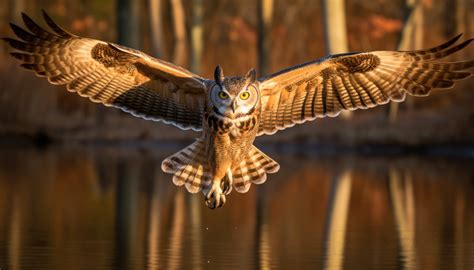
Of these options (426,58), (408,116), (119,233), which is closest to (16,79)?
(408,116)

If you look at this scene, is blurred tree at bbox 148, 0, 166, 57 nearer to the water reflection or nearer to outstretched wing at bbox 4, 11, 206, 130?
the water reflection

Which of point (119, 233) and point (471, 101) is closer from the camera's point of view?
point (119, 233)

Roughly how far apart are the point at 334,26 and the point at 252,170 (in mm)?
13625

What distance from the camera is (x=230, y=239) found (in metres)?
12.6

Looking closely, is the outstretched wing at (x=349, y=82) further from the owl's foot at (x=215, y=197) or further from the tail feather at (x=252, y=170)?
the owl's foot at (x=215, y=197)

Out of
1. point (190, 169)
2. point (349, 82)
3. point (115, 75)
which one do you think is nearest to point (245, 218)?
point (190, 169)

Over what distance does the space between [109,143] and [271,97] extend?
13.8 m

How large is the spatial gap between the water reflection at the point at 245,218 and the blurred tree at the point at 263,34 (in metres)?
6.86

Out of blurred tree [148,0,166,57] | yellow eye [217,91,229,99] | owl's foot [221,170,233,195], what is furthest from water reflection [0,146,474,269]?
blurred tree [148,0,166,57]

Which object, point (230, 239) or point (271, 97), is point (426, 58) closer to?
point (271, 97)

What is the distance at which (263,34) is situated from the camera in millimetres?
29438

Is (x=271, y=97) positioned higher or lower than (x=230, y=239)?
higher

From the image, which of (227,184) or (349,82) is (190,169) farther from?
(349,82)

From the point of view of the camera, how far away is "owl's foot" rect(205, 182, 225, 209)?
11820 mm
